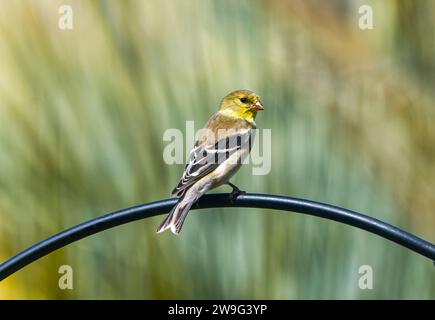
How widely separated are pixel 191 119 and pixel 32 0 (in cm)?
93

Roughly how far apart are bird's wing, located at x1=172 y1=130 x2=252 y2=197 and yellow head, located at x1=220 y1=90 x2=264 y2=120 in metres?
0.11

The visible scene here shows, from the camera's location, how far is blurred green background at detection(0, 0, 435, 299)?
3.55 m

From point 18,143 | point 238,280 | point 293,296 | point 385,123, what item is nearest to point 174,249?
point 238,280

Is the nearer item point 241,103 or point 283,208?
point 283,208

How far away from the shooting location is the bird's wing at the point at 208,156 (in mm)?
3530

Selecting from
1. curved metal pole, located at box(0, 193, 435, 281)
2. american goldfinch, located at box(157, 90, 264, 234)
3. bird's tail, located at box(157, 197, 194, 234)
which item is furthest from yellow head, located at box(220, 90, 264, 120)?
curved metal pole, located at box(0, 193, 435, 281)

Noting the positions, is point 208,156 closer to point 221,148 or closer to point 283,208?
point 221,148

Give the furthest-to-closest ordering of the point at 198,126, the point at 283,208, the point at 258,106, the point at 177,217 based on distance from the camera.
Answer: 1. the point at 258,106
2. the point at 198,126
3. the point at 177,217
4. the point at 283,208

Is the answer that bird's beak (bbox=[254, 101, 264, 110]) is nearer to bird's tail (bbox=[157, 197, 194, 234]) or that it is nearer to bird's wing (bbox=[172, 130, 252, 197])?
bird's wing (bbox=[172, 130, 252, 197])

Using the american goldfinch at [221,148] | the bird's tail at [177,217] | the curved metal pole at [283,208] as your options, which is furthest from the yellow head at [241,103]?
the curved metal pole at [283,208]

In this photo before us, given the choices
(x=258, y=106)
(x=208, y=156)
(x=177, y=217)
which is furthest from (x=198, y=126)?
(x=177, y=217)

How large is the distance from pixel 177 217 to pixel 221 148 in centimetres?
70

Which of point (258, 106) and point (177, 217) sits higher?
point (258, 106)

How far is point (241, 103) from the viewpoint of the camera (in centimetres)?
402
